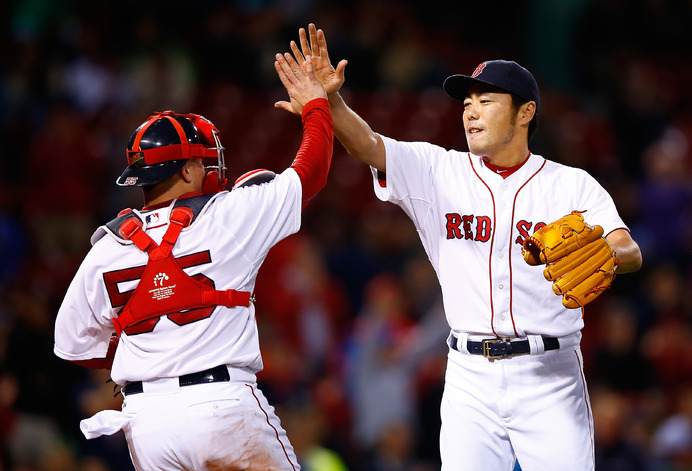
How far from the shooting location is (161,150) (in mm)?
3883

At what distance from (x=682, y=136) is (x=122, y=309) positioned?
8517 millimetres

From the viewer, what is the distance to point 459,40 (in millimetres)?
13234

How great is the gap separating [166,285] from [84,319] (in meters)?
0.47

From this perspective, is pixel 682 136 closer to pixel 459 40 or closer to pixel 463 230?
pixel 459 40

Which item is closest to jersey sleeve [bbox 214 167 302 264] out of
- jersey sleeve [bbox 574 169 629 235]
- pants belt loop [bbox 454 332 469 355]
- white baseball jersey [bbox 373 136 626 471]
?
white baseball jersey [bbox 373 136 626 471]

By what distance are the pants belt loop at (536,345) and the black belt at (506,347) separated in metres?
0.01

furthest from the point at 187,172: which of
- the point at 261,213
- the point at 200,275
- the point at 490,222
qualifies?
the point at 490,222

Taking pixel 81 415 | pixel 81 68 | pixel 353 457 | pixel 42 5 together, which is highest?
pixel 42 5

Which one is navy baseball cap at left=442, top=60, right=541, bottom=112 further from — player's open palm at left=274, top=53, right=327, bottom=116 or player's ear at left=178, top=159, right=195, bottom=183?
player's ear at left=178, top=159, right=195, bottom=183

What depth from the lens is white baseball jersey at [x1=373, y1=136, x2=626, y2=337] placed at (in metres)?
4.11

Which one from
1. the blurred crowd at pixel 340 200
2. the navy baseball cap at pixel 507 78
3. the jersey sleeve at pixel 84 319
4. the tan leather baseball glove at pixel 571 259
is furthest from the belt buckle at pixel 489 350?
the blurred crowd at pixel 340 200

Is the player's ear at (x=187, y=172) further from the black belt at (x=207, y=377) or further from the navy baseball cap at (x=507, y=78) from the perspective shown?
the navy baseball cap at (x=507, y=78)

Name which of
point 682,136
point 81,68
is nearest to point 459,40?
point 682,136

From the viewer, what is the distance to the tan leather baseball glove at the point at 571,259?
144 inches
